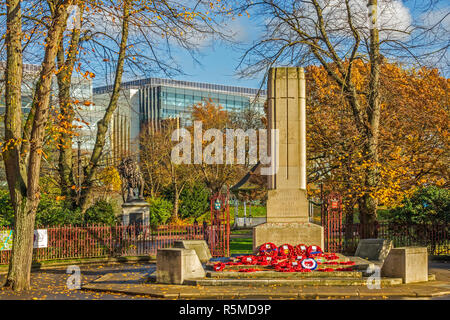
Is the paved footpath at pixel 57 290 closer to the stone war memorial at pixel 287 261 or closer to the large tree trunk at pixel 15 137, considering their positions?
the stone war memorial at pixel 287 261

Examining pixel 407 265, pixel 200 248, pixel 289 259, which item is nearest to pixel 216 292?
pixel 289 259

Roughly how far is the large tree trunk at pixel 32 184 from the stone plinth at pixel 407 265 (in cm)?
929

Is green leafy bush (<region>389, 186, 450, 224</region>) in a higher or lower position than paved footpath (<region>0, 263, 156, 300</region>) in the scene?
higher

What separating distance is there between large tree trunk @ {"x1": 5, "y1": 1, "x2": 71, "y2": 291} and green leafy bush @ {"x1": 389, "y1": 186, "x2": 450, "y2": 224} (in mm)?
15484

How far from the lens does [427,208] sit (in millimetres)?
24734

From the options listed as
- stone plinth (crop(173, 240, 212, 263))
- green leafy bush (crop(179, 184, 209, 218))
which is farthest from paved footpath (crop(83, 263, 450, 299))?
green leafy bush (crop(179, 184, 209, 218))

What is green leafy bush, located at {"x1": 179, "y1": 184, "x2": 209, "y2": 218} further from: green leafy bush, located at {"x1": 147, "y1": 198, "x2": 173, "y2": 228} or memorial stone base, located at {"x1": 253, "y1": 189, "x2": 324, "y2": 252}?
memorial stone base, located at {"x1": 253, "y1": 189, "x2": 324, "y2": 252}

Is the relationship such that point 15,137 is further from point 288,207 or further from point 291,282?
point 291,282

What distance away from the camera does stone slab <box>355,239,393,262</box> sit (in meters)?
17.7

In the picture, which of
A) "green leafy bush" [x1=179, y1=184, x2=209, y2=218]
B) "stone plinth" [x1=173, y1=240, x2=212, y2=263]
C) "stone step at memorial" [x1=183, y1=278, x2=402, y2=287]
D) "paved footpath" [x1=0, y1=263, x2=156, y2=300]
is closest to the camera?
"paved footpath" [x1=0, y1=263, x2=156, y2=300]

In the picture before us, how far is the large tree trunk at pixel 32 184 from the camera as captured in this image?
49.7 feet

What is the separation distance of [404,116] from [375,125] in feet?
20.1

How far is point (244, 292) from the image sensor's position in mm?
13234

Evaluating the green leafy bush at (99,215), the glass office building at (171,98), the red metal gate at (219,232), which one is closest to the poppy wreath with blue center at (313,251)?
the red metal gate at (219,232)
